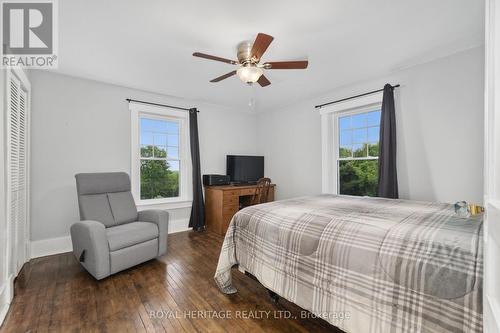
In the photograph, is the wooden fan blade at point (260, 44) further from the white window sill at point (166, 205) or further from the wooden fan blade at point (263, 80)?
the white window sill at point (166, 205)

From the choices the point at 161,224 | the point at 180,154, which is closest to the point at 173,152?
the point at 180,154

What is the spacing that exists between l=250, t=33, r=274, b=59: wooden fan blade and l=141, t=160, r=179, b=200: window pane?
2.73 m

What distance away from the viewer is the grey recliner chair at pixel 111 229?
2.19 meters

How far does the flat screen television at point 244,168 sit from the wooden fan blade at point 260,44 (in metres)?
2.67

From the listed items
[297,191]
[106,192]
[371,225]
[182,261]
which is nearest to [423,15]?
[371,225]

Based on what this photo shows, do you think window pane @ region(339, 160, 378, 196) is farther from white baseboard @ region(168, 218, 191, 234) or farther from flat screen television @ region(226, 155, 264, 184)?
white baseboard @ region(168, 218, 191, 234)

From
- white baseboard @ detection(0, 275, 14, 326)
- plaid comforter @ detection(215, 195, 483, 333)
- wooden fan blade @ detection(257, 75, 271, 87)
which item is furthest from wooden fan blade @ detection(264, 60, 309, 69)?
white baseboard @ detection(0, 275, 14, 326)

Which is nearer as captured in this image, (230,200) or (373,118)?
(373,118)

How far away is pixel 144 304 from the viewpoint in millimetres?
1861

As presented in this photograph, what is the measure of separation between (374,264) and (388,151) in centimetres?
214

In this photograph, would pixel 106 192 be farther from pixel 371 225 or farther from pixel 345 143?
pixel 345 143

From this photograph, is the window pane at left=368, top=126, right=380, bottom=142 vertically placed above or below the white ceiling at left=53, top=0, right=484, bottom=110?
below

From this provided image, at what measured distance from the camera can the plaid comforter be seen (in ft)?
3.26

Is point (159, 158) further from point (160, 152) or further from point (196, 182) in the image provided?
point (196, 182)
